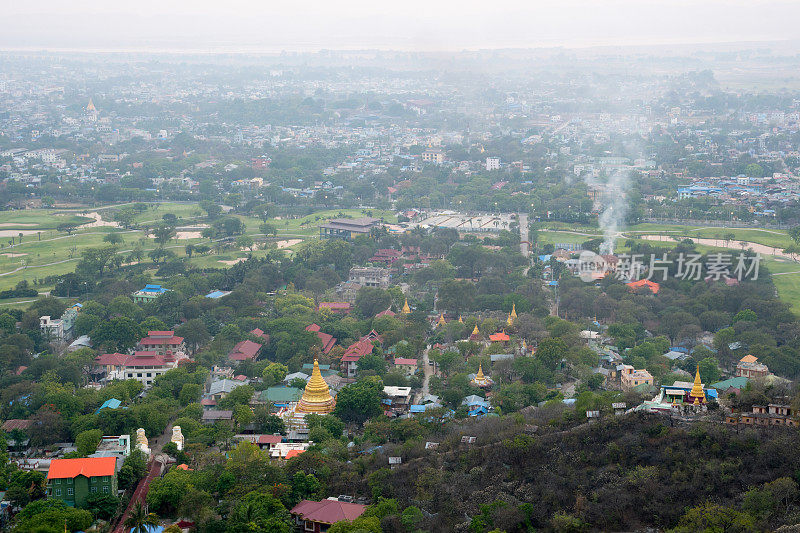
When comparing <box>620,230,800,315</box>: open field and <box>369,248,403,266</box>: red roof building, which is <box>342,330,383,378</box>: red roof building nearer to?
<box>369,248,403,266</box>: red roof building

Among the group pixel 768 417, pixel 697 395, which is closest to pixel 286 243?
pixel 697 395

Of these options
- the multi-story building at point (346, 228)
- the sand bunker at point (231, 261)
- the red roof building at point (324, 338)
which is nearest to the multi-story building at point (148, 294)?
the sand bunker at point (231, 261)

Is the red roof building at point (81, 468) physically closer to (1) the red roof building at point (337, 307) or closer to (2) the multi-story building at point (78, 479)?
(2) the multi-story building at point (78, 479)

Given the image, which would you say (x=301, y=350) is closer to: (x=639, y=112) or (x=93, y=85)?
(x=639, y=112)

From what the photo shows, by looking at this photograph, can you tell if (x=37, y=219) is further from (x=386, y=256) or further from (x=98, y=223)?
(x=386, y=256)

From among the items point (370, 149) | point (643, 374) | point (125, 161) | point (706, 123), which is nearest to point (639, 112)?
point (706, 123)

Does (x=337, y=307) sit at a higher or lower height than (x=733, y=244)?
lower
